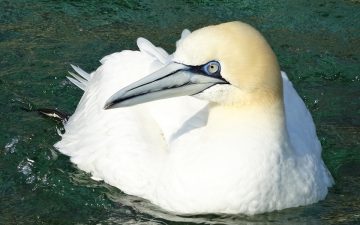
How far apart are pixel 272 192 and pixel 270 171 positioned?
0.56 feet

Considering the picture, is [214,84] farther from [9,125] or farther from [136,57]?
[9,125]

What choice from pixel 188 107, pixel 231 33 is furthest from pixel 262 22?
pixel 231 33

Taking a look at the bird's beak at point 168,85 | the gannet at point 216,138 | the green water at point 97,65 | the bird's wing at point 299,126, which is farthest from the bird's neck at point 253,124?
the green water at point 97,65

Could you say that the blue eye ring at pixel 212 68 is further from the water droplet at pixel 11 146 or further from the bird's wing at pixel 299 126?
the water droplet at pixel 11 146

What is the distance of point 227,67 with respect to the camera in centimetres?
638

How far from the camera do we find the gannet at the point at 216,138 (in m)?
6.39

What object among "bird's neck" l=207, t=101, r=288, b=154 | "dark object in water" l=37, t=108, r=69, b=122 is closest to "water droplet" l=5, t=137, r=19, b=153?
"dark object in water" l=37, t=108, r=69, b=122

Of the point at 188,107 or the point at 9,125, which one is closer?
the point at 188,107

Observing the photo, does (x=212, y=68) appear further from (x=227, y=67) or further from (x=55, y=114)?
(x=55, y=114)

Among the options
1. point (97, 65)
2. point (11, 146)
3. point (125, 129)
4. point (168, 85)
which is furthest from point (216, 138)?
point (97, 65)

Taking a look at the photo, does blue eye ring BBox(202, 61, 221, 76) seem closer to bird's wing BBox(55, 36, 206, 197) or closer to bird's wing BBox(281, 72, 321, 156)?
bird's wing BBox(55, 36, 206, 197)

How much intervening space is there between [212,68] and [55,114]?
2721 millimetres

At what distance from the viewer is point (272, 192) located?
259 inches

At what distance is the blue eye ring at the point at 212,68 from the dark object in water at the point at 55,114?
8.59 ft
